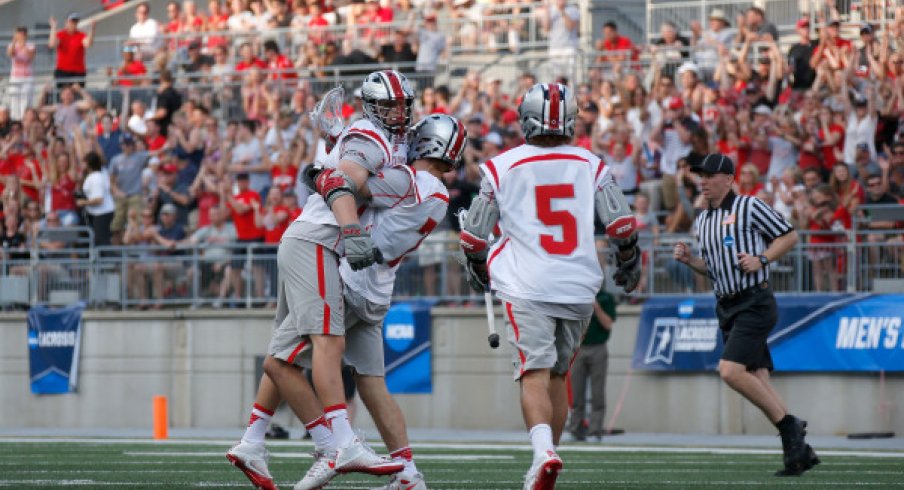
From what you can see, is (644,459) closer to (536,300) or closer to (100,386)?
(536,300)

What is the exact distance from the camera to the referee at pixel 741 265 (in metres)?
12.1

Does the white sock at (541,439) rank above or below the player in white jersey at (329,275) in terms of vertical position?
below

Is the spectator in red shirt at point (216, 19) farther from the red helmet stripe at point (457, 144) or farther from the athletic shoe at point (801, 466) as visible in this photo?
the red helmet stripe at point (457, 144)

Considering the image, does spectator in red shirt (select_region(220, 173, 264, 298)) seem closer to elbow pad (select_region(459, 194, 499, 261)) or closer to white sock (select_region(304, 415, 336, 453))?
white sock (select_region(304, 415, 336, 453))

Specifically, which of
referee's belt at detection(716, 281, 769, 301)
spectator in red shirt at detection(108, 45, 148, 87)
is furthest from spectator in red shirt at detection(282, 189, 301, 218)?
referee's belt at detection(716, 281, 769, 301)

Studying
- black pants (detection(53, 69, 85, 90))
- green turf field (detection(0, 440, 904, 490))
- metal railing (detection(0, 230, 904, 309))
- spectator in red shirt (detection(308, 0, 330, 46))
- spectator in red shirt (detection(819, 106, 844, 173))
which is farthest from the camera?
black pants (detection(53, 69, 85, 90))

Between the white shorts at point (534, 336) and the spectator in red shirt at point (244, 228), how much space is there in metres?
12.5

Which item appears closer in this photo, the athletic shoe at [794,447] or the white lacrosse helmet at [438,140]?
the white lacrosse helmet at [438,140]

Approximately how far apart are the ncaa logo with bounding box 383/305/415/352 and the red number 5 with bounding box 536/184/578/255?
1154 cm

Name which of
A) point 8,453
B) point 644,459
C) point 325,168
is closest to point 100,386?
point 8,453

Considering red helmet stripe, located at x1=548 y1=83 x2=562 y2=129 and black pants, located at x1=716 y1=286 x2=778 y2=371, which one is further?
black pants, located at x1=716 y1=286 x2=778 y2=371

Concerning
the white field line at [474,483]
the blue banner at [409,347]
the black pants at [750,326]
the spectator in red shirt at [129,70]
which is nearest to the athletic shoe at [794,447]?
the white field line at [474,483]

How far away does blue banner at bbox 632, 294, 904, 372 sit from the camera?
1773 centimetres

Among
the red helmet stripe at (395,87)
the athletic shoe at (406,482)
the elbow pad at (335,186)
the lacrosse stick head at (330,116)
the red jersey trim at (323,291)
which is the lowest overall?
the athletic shoe at (406,482)
